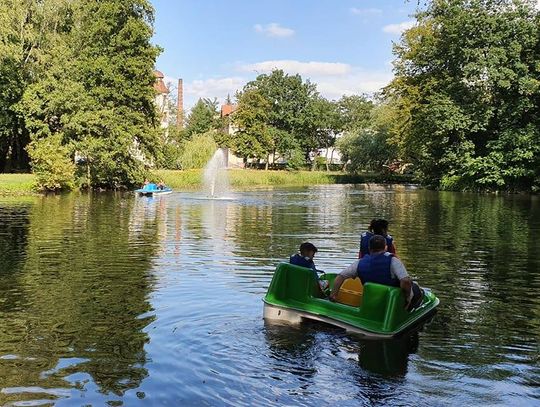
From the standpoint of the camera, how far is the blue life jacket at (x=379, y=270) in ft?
28.5

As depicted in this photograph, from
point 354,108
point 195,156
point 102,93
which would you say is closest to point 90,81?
point 102,93

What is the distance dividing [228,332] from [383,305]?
2262 mm

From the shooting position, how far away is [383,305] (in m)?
8.20

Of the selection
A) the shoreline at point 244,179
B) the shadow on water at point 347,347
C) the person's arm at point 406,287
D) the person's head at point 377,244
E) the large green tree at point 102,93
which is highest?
the large green tree at point 102,93

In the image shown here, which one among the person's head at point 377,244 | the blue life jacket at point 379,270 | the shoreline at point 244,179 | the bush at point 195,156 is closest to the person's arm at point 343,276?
the blue life jacket at point 379,270

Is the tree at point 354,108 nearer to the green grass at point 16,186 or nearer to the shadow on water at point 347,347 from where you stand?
the green grass at point 16,186

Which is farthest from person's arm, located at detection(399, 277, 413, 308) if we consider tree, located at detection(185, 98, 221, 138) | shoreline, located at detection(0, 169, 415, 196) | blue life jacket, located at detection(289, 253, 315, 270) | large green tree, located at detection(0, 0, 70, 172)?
tree, located at detection(185, 98, 221, 138)

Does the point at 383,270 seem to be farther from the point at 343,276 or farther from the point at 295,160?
the point at 295,160

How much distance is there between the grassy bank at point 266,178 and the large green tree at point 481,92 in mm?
20072

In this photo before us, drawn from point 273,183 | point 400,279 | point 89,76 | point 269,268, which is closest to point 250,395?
point 400,279

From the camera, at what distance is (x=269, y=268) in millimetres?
14523

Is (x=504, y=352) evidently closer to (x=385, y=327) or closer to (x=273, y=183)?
(x=385, y=327)

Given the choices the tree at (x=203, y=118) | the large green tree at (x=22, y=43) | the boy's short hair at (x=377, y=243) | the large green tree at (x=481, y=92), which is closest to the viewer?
the boy's short hair at (x=377, y=243)

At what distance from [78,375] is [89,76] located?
154ft
